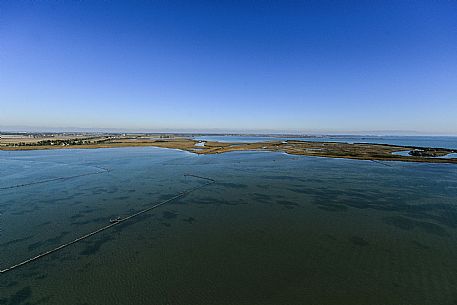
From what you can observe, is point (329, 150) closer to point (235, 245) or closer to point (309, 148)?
point (309, 148)

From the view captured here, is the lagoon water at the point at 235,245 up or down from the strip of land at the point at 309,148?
down

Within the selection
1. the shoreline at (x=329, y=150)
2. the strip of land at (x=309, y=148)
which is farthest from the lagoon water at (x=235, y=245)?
the strip of land at (x=309, y=148)

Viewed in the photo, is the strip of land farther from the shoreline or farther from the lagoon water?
the lagoon water

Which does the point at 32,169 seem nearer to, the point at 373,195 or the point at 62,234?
the point at 62,234

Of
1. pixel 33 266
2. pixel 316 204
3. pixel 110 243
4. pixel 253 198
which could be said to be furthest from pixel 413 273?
pixel 33 266

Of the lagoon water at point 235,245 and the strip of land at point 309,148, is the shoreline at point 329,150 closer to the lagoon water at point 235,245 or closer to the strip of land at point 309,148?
the strip of land at point 309,148

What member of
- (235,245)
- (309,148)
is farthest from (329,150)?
(235,245)

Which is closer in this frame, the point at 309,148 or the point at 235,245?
the point at 235,245

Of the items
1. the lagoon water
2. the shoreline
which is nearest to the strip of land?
the shoreline
